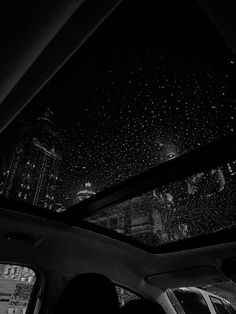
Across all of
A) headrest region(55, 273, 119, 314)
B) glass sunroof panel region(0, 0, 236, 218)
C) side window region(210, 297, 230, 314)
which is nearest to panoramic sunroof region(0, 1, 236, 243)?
glass sunroof panel region(0, 0, 236, 218)

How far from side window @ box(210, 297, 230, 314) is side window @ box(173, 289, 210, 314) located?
15.6 inches

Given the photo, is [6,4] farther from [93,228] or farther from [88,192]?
[93,228]

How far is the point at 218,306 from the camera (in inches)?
249

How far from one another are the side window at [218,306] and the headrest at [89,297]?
476 centimetres

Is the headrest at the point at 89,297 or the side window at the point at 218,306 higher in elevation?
the side window at the point at 218,306

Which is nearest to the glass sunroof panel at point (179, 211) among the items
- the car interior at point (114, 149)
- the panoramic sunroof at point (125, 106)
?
the car interior at point (114, 149)

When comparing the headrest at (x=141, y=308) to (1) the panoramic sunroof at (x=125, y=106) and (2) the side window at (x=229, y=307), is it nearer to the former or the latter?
(1) the panoramic sunroof at (x=125, y=106)

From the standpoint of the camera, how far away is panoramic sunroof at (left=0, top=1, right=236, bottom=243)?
1.81 m

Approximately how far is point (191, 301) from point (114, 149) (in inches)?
176

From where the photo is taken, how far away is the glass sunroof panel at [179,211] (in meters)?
3.55

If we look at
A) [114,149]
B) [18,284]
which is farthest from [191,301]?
[114,149]

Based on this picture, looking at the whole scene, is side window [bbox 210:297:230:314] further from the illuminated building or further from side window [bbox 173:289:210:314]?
the illuminated building

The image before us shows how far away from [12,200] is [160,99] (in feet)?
7.09

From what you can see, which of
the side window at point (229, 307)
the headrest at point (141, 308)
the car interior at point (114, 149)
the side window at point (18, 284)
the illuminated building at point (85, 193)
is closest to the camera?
the car interior at point (114, 149)
